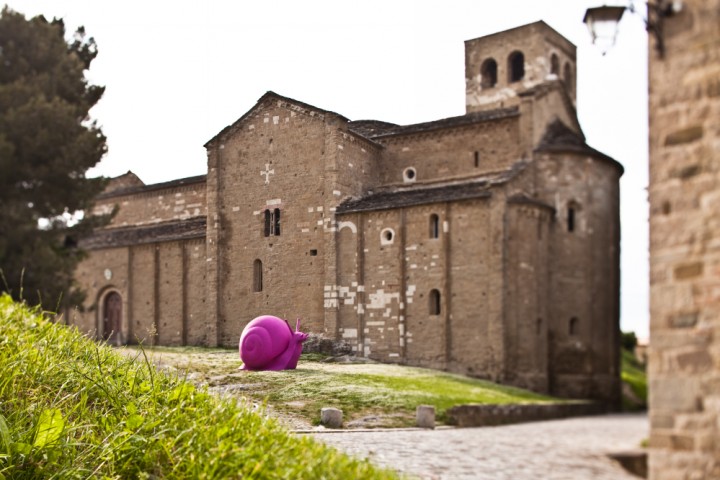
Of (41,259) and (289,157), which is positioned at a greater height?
(289,157)

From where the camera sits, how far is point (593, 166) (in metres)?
25.7

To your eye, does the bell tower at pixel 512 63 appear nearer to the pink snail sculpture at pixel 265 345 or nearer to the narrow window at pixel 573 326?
the narrow window at pixel 573 326

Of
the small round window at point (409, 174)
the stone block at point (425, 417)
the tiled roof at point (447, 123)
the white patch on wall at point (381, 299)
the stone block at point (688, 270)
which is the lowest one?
the stone block at point (425, 417)

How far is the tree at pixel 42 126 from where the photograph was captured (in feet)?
65.2

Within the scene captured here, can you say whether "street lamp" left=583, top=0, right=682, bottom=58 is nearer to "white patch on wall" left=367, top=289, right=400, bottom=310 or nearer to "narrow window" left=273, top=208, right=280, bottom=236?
"narrow window" left=273, top=208, right=280, bottom=236

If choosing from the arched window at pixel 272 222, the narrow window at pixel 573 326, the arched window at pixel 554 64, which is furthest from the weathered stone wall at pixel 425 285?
the arched window at pixel 554 64

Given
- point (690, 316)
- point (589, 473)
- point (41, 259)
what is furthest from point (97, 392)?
point (41, 259)

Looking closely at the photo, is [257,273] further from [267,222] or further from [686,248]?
[686,248]

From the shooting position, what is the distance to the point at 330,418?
11984 millimetres

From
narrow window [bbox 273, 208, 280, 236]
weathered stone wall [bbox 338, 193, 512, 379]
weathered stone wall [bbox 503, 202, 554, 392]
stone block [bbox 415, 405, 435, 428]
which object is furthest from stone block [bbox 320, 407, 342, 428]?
weathered stone wall [bbox 503, 202, 554, 392]

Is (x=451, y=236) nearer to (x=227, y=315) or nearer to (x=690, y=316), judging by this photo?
(x=227, y=315)

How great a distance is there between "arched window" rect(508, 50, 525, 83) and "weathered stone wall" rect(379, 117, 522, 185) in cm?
789

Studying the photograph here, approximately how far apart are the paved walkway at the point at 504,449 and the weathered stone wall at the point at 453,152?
15064mm

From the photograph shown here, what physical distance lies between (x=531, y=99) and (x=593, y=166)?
293 centimetres
